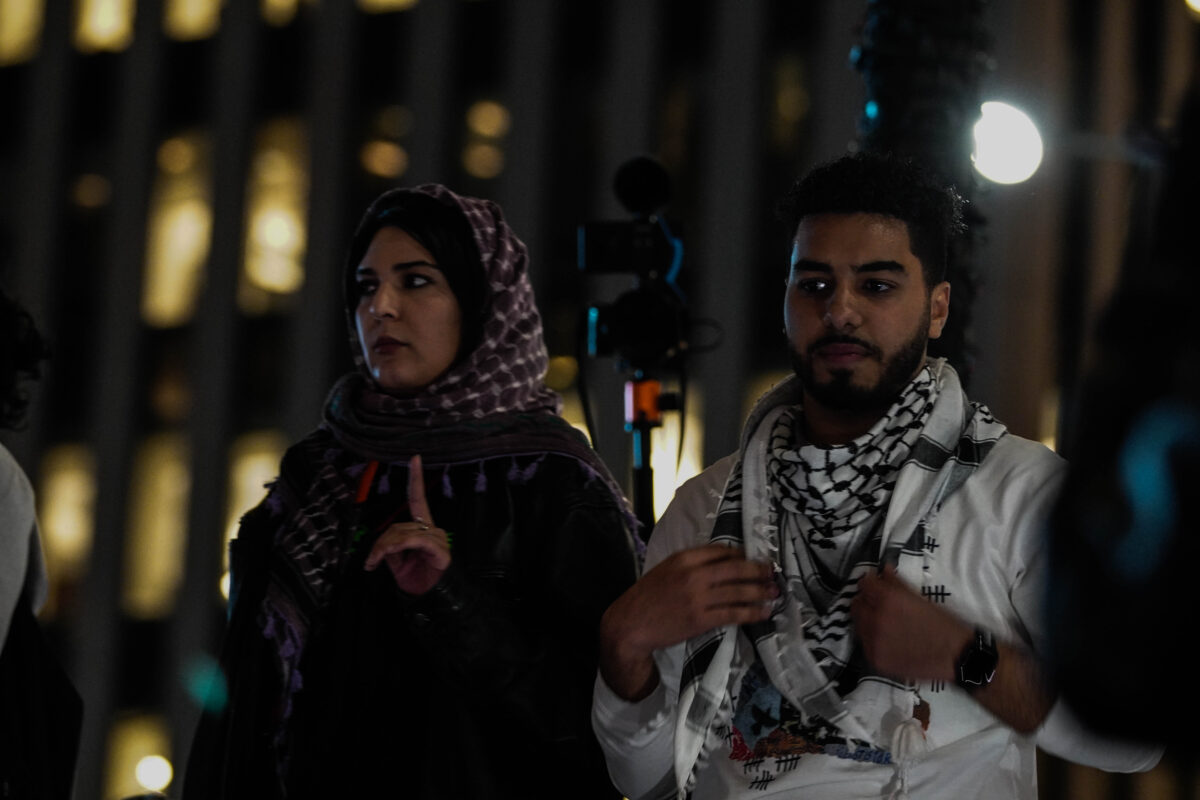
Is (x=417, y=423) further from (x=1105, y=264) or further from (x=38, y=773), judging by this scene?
(x=1105, y=264)

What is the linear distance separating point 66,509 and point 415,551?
1817 centimetres

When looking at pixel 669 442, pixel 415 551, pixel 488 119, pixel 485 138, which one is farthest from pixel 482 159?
pixel 415 551

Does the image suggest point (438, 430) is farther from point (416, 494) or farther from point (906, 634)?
point (906, 634)

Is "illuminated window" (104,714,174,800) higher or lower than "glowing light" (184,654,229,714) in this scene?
lower

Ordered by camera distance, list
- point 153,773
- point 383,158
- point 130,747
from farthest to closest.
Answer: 1. point 383,158
2. point 130,747
3. point 153,773

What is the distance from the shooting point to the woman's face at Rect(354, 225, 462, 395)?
3.45m

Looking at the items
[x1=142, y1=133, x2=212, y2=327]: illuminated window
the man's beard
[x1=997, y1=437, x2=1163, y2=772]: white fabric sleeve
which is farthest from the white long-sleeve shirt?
[x1=142, y1=133, x2=212, y2=327]: illuminated window

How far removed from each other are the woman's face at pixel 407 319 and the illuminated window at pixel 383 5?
1696 cm

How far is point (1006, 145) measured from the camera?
12.6 ft

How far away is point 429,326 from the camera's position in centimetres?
346

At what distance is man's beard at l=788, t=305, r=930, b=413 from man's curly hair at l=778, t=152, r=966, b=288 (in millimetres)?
159

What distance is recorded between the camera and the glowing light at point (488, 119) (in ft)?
61.1

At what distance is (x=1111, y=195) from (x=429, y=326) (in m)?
12.9

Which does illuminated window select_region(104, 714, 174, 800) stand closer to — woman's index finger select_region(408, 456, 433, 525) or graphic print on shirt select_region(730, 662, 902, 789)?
woman's index finger select_region(408, 456, 433, 525)
